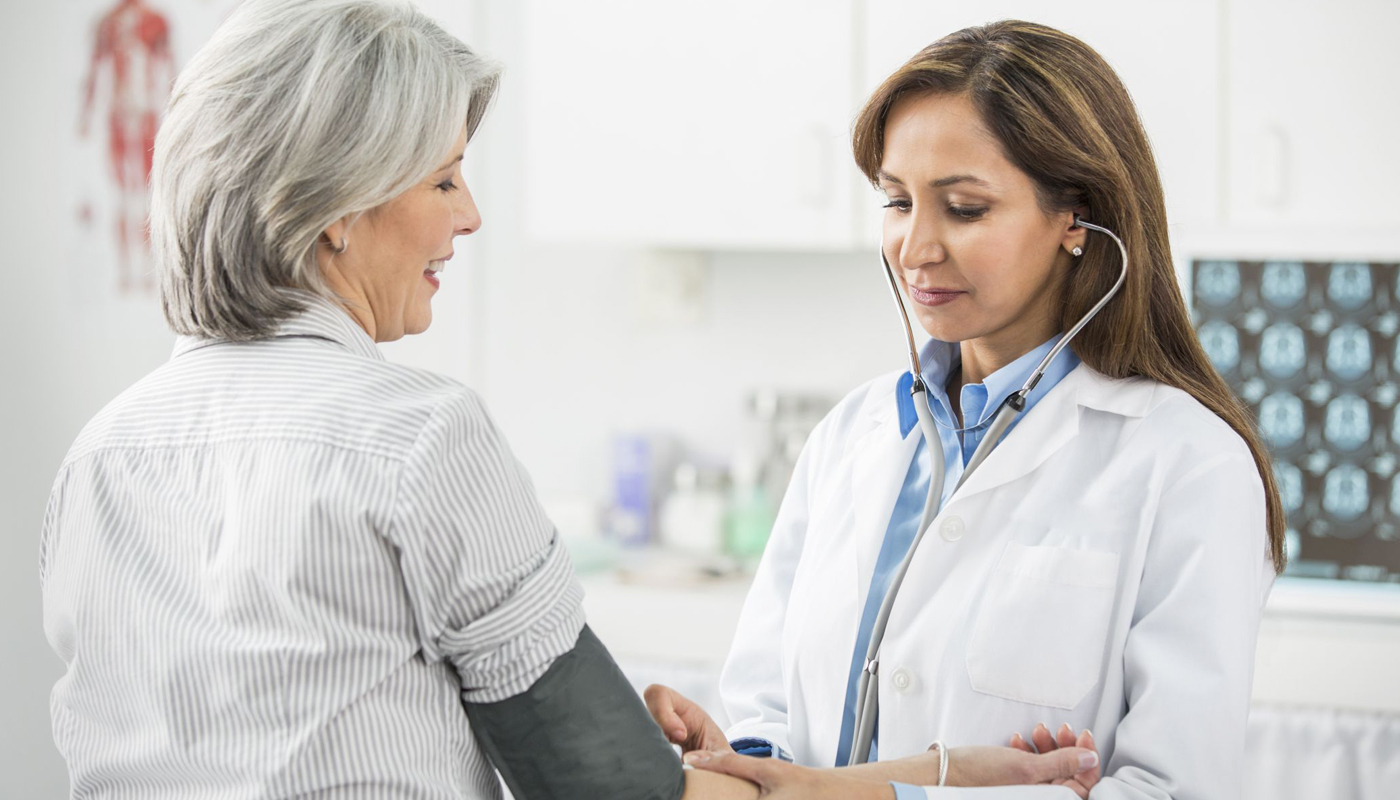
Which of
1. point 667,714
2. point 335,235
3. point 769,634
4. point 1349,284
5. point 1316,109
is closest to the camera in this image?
point 335,235

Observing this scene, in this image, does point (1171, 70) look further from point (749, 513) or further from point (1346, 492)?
point (749, 513)

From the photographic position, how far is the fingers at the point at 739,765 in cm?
108

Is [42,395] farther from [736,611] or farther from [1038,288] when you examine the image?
[1038,288]

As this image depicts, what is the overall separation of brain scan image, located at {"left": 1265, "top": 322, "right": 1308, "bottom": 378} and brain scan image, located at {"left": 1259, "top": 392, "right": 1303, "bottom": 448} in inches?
2.0

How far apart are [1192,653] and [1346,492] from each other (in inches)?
64.5

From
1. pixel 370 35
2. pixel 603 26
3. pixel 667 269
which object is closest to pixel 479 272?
pixel 667 269

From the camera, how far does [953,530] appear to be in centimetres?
122

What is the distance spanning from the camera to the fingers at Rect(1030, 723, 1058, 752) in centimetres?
113

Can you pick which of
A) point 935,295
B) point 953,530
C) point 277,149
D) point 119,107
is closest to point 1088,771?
point 953,530

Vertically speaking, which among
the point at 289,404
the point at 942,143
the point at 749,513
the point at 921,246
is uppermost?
the point at 942,143

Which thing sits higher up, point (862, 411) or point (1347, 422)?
point (862, 411)

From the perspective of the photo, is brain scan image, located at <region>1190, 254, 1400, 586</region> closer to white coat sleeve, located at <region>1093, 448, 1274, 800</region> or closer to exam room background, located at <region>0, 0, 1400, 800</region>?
exam room background, located at <region>0, 0, 1400, 800</region>

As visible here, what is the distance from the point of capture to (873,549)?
131 centimetres

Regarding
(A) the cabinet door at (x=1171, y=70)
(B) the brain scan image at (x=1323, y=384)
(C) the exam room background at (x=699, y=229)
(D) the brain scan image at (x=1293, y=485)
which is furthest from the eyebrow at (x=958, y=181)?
(D) the brain scan image at (x=1293, y=485)
